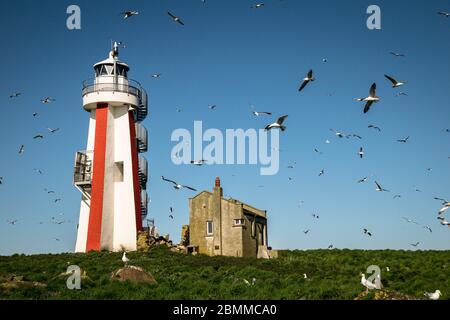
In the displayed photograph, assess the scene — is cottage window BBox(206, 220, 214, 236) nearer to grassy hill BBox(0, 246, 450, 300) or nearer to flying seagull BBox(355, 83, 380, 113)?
grassy hill BBox(0, 246, 450, 300)

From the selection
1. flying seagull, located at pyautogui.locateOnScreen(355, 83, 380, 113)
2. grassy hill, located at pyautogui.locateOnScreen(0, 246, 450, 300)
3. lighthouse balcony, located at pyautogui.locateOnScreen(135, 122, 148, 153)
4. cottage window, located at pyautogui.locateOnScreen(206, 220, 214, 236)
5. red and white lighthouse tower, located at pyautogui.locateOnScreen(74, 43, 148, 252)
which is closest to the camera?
grassy hill, located at pyautogui.locateOnScreen(0, 246, 450, 300)

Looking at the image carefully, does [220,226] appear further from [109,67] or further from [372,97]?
[372,97]

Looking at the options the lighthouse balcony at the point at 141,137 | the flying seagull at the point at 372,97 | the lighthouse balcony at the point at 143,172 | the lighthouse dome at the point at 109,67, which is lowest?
the flying seagull at the point at 372,97

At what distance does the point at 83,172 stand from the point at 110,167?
2706mm

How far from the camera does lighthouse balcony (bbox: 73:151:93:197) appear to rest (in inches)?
1910

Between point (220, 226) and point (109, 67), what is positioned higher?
point (109, 67)

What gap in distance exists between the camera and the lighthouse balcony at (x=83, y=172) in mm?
48509

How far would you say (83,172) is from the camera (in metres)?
48.9

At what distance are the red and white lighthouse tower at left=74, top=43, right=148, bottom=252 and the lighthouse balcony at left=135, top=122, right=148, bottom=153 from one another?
0.28m

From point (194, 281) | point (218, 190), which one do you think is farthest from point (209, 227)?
point (194, 281)

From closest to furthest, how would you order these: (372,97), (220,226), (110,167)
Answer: (372,97), (110,167), (220,226)

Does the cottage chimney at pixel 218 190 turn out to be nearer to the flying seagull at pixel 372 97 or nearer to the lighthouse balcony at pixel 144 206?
the lighthouse balcony at pixel 144 206

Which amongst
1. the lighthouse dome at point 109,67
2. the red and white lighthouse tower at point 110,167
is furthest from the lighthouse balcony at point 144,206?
the lighthouse dome at point 109,67

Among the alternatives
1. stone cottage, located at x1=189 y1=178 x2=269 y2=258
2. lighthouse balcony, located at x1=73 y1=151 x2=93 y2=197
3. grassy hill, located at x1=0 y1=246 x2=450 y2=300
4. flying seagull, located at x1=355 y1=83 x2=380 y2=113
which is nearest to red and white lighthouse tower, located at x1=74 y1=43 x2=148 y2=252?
lighthouse balcony, located at x1=73 y1=151 x2=93 y2=197
